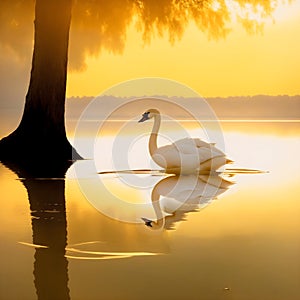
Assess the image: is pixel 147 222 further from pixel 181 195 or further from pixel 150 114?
pixel 150 114

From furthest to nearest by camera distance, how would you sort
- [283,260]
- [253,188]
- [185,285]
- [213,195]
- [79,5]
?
1. [79,5]
2. [253,188]
3. [213,195]
4. [283,260]
5. [185,285]

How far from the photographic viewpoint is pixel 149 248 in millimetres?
4312

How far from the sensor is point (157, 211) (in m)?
5.84

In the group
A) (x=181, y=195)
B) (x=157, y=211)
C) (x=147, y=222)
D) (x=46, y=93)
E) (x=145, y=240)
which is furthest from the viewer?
(x=46, y=93)

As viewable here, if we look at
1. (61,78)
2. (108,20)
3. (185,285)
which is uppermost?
(108,20)

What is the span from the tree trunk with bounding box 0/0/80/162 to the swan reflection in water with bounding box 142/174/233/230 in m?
3.25

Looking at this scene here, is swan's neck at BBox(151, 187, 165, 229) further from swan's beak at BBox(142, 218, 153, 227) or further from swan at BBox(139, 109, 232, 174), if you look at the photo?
swan at BBox(139, 109, 232, 174)

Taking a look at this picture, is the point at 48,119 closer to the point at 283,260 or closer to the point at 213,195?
the point at 213,195

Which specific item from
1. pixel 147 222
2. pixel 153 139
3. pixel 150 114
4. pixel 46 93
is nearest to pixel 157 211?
pixel 147 222

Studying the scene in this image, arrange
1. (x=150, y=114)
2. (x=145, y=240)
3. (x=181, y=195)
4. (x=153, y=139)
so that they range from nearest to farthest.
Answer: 1. (x=145, y=240)
2. (x=181, y=195)
3. (x=153, y=139)
4. (x=150, y=114)

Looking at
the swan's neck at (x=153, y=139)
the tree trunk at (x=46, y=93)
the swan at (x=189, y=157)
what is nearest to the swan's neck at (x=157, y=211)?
the swan at (x=189, y=157)

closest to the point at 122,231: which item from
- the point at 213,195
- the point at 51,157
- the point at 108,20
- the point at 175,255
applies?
the point at 175,255

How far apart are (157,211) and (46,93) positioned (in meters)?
5.65

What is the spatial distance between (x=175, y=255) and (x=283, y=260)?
0.63m
